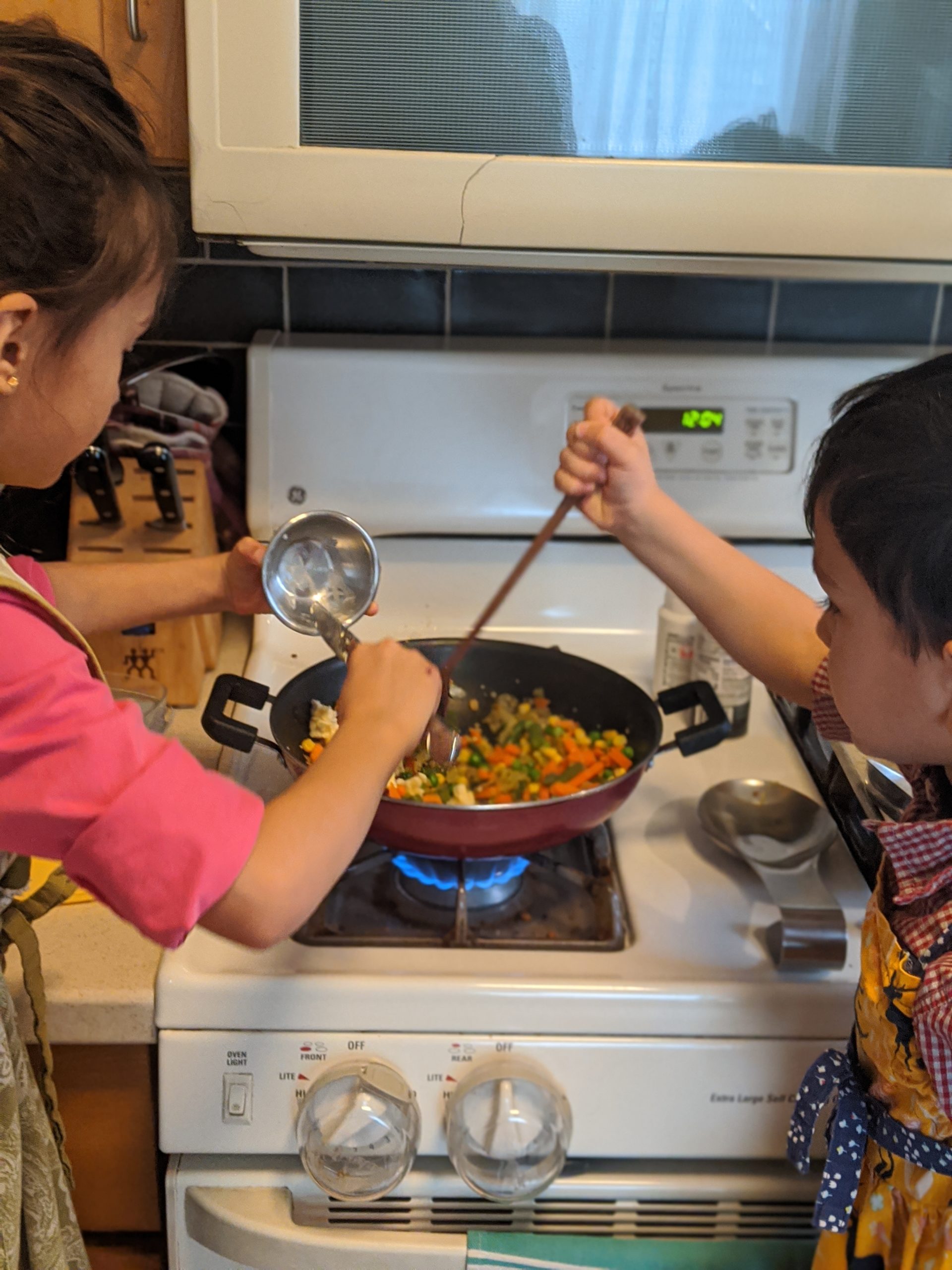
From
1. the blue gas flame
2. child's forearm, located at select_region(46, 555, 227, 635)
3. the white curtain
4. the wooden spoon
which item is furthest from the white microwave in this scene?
the blue gas flame

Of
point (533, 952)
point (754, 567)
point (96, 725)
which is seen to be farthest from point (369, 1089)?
point (754, 567)

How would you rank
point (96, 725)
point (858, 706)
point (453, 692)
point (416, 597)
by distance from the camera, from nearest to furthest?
point (96, 725)
point (858, 706)
point (453, 692)
point (416, 597)

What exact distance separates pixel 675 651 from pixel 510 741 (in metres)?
0.19

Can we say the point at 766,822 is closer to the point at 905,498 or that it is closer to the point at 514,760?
the point at 514,760

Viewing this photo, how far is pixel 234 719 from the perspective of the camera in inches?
36.0

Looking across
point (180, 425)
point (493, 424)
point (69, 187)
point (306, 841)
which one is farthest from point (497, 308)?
point (306, 841)

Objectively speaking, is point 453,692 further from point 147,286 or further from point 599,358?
point 147,286

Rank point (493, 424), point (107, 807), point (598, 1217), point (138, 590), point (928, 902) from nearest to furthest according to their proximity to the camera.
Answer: point (107, 807) → point (928, 902) → point (598, 1217) → point (138, 590) → point (493, 424)

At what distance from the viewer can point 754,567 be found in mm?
910

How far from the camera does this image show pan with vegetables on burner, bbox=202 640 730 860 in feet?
2.75

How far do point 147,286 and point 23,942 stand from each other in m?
0.41

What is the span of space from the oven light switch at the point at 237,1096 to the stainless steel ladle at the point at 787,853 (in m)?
0.37

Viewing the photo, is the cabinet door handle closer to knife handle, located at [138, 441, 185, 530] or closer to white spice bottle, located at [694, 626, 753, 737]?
knife handle, located at [138, 441, 185, 530]

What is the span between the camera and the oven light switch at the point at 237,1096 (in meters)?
0.80
